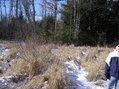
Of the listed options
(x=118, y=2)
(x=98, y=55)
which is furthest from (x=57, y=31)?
(x=98, y=55)

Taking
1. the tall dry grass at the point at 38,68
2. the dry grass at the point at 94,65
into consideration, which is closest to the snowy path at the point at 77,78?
the dry grass at the point at 94,65

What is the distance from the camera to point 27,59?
10.7m

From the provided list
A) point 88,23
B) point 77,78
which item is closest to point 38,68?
point 77,78

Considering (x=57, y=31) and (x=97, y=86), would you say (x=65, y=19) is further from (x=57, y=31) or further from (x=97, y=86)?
(x=97, y=86)

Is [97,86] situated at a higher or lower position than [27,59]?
lower

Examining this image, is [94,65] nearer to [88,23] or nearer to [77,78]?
[77,78]

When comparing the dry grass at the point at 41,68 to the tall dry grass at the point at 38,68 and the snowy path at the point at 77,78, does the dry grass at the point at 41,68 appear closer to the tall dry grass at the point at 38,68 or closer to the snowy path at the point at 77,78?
the tall dry grass at the point at 38,68

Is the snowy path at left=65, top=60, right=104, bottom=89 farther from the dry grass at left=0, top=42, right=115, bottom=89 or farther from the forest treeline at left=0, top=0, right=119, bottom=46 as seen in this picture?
the forest treeline at left=0, top=0, right=119, bottom=46

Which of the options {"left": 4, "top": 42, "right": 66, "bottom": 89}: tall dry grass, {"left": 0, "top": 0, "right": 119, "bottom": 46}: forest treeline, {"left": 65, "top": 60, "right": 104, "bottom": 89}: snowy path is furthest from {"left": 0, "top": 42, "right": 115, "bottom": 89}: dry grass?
{"left": 0, "top": 0, "right": 119, "bottom": 46}: forest treeline

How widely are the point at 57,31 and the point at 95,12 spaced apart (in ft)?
15.2

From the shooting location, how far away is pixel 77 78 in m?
10.9

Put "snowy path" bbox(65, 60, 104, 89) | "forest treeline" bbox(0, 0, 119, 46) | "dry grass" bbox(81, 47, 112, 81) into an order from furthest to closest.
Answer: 1. "forest treeline" bbox(0, 0, 119, 46)
2. "dry grass" bbox(81, 47, 112, 81)
3. "snowy path" bbox(65, 60, 104, 89)

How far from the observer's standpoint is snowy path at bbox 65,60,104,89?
9930 millimetres

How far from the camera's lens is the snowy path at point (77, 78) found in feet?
32.6
